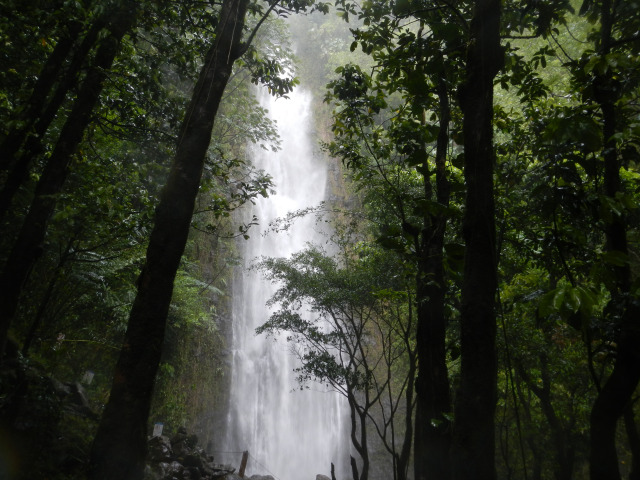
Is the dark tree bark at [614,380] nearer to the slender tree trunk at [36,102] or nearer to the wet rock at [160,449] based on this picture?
the slender tree trunk at [36,102]

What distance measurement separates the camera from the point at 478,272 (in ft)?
4.99

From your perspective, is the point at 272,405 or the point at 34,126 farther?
the point at 272,405

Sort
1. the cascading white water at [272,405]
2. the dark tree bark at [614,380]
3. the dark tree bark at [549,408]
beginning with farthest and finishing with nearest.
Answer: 1. the cascading white water at [272,405]
2. the dark tree bark at [549,408]
3. the dark tree bark at [614,380]

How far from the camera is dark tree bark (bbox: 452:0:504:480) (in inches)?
54.7

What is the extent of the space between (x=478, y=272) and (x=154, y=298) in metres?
1.84

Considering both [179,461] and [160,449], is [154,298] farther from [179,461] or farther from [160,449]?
[179,461]

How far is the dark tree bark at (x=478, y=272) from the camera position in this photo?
1390 mm

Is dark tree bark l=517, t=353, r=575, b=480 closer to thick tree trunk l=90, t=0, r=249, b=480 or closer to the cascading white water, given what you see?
thick tree trunk l=90, t=0, r=249, b=480

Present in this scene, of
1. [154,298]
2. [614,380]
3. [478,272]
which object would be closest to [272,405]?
[154,298]

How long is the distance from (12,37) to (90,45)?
100cm

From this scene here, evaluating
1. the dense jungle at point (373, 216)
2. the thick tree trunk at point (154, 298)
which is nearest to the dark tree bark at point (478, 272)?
the dense jungle at point (373, 216)

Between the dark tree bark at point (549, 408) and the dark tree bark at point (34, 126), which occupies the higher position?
the dark tree bark at point (34, 126)

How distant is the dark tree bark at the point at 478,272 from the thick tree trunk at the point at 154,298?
67.0 inches

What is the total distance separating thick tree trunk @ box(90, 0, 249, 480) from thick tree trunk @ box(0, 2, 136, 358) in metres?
1.29
